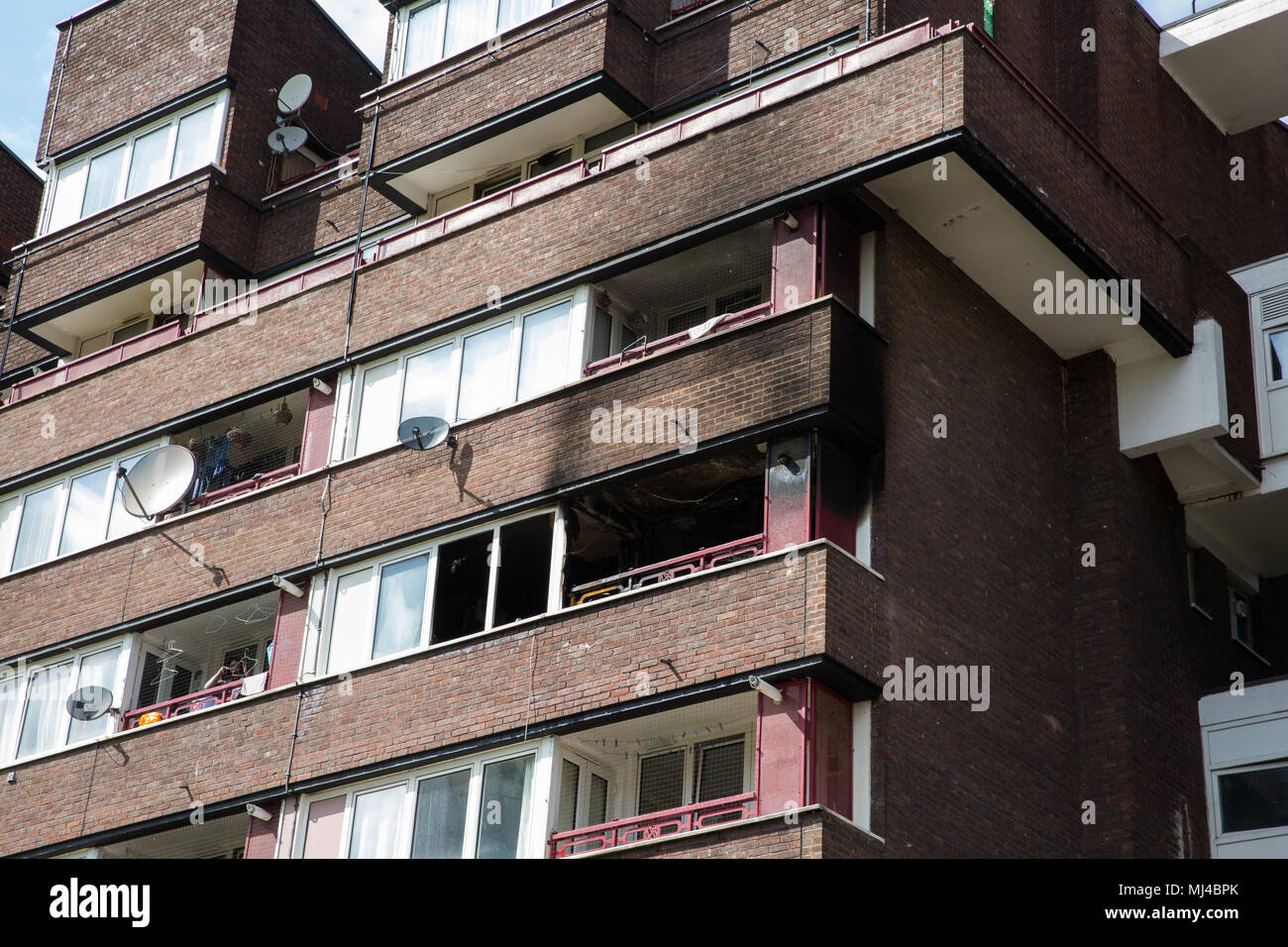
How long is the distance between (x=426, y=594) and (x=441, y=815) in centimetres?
298

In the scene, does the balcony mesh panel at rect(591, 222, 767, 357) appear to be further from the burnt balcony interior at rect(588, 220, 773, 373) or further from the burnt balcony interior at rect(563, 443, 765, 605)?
the burnt balcony interior at rect(563, 443, 765, 605)

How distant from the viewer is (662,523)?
23.9m

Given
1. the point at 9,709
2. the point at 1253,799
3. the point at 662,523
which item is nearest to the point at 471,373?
the point at 662,523

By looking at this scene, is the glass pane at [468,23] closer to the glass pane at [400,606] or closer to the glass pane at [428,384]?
the glass pane at [428,384]

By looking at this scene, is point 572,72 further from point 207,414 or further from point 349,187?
point 207,414

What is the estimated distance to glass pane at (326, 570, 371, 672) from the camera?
954 inches

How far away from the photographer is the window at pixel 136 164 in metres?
31.6

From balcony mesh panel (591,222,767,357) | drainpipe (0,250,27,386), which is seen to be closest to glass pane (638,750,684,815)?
balcony mesh panel (591,222,767,357)

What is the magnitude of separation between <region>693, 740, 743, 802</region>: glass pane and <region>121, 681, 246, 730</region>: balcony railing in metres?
6.92

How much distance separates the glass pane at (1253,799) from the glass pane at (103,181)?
20377mm

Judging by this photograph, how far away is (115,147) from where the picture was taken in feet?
107

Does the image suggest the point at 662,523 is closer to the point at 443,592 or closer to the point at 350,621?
the point at 443,592
